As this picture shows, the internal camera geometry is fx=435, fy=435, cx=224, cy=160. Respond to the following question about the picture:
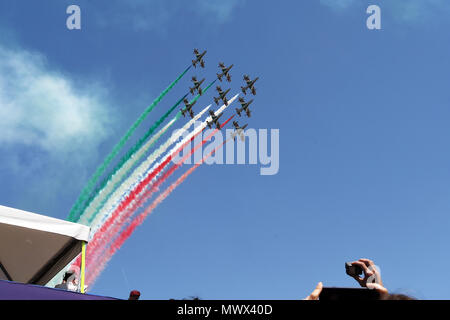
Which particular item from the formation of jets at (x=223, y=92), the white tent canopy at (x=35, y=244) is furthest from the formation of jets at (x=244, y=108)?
the white tent canopy at (x=35, y=244)

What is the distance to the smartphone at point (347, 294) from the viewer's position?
4.29 m

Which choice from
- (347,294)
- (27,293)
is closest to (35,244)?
(27,293)

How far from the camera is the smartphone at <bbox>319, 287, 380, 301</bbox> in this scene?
4.29 m

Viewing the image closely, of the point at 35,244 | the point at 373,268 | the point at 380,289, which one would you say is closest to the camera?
the point at 380,289

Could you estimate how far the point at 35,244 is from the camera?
1203 cm

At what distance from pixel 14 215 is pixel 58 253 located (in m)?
3.02

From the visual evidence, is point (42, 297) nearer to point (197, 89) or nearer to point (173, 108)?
point (173, 108)

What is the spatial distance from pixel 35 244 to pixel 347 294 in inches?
398

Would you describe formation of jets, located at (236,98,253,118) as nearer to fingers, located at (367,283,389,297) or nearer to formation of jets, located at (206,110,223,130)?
formation of jets, located at (206,110,223,130)

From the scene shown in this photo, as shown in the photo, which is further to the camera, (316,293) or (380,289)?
(380,289)

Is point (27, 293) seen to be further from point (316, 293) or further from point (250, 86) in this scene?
point (250, 86)

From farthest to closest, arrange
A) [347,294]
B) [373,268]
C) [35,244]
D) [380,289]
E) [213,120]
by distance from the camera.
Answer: [213,120] → [35,244] → [373,268] → [380,289] → [347,294]

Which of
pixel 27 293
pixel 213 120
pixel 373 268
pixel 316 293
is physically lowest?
pixel 27 293
